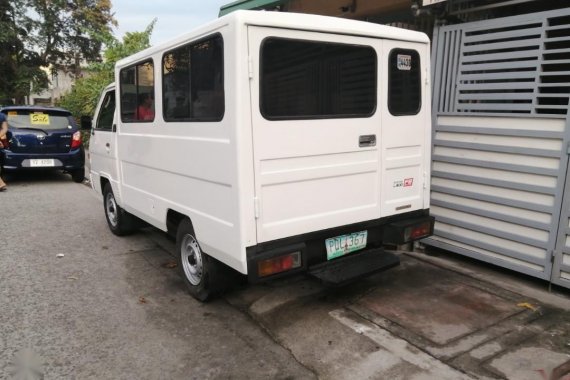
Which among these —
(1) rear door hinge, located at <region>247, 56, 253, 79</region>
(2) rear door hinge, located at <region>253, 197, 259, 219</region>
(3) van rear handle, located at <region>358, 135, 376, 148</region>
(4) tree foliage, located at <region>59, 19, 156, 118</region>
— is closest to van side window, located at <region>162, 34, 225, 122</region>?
(1) rear door hinge, located at <region>247, 56, 253, 79</region>

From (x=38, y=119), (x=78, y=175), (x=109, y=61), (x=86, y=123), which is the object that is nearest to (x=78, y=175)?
(x=78, y=175)

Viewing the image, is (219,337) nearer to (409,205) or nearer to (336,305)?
(336,305)

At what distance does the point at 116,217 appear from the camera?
19.6 ft

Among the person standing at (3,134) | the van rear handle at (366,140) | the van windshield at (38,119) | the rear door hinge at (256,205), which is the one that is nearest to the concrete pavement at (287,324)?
the rear door hinge at (256,205)

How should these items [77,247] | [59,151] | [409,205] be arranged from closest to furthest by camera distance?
1. [409,205]
2. [77,247]
3. [59,151]

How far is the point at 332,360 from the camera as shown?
2990mm

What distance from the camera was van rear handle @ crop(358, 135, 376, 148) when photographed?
140 inches

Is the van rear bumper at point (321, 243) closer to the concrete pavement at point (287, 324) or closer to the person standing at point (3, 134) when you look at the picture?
the concrete pavement at point (287, 324)

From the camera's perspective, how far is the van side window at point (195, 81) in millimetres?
3160

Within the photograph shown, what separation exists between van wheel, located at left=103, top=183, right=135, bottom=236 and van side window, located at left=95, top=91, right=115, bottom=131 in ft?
2.63

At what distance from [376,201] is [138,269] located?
271cm

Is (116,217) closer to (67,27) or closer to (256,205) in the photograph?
(256,205)

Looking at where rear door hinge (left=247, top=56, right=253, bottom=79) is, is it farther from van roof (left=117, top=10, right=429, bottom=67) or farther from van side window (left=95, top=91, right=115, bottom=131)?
van side window (left=95, top=91, right=115, bottom=131)

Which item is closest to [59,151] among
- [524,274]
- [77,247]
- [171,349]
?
[77,247]
